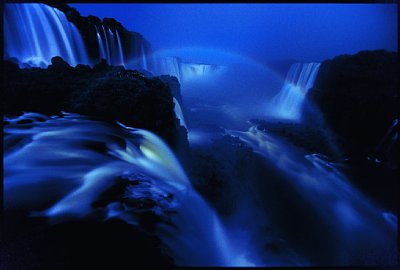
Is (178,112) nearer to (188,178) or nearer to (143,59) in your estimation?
(143,59)

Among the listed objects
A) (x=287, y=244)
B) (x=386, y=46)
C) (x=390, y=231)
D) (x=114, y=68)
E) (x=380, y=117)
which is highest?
(x=386, y=46)

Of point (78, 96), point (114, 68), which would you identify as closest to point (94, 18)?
point (114, 68)

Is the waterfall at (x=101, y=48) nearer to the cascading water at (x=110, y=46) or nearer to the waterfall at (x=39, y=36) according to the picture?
the cascading water at (x=110, y=46)

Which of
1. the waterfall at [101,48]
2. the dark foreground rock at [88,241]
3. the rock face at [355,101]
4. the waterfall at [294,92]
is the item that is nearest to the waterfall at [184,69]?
the waterfall at [101,48]

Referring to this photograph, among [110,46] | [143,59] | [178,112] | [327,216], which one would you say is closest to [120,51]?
[110,46]

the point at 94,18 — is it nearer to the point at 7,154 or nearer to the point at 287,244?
the point at 7,154

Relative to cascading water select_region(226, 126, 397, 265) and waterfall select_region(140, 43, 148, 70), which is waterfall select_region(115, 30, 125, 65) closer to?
waterfall select_region(140, 43, 148, 70)

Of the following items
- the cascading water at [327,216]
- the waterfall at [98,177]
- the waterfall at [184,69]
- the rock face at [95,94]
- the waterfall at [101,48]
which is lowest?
the cascading water at [327,216]
